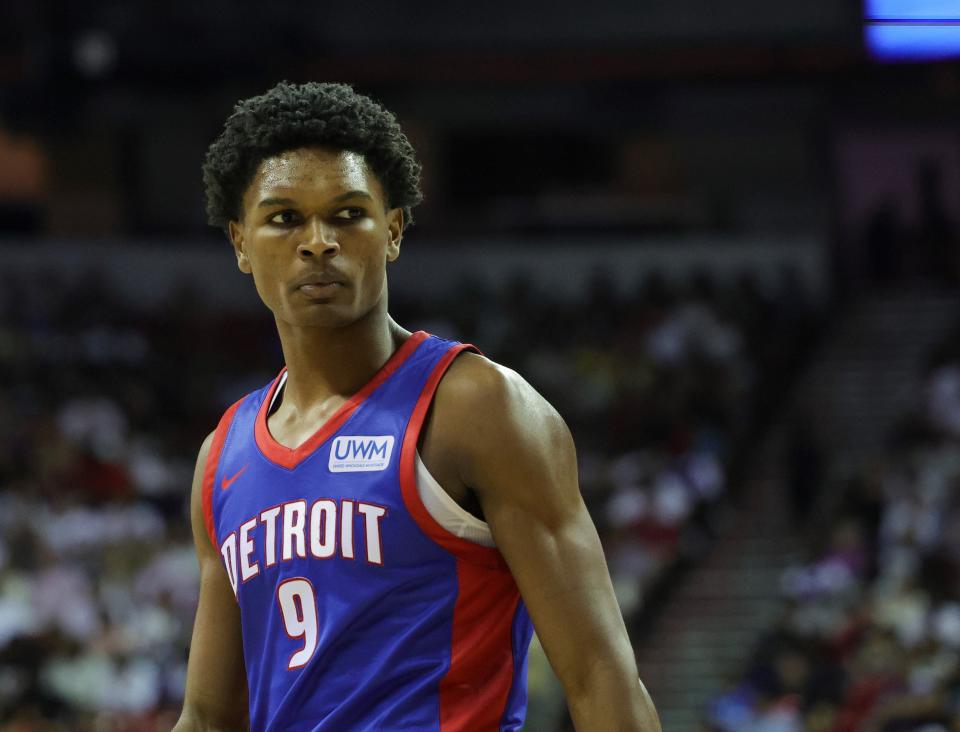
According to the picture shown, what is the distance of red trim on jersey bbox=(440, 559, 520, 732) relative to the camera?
2.39m

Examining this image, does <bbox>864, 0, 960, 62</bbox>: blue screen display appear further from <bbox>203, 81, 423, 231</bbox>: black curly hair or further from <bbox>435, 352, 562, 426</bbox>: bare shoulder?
<bbox>435, 352, 562, 426</bbox>: bare shoulder

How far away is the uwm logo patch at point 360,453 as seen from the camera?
2.41 m

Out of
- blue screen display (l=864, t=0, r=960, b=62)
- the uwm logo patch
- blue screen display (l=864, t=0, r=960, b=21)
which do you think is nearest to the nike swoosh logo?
the uwm logo patch

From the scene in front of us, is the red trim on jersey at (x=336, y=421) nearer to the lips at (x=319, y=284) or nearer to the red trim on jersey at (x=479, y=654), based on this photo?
the lips at (x=319, y=284)

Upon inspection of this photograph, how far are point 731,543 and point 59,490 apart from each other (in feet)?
18.2

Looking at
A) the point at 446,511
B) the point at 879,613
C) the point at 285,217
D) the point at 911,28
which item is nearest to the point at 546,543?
the point at 446,511

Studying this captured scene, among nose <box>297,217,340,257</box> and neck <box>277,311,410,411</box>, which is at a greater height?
nose <box>297,217,340,257</box>

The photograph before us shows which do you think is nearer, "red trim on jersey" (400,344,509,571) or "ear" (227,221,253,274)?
"red trim on jersey" (400,344,509,571)

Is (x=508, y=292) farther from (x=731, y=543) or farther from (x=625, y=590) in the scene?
(x=625, y=590)

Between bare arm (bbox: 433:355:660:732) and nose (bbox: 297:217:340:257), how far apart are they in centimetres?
32

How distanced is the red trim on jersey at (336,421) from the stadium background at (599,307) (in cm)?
703

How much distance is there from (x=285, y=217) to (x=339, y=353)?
0.25 metres

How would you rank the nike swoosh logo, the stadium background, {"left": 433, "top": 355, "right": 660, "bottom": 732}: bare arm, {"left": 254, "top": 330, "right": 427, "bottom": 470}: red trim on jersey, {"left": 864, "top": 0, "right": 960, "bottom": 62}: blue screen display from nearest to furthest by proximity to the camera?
1. {"left": 433, "top": 355, "right": 660, "bottom": 732}: bare arm
2. {"left": 254, "top": 330, "right": 427, "bottom": 470}: red trim on jersey
3. the nike swoosh logo
4. {"left": 864, "top": 0, "right": 960, "bottom": 62}: blue screen display
5. the stadium background

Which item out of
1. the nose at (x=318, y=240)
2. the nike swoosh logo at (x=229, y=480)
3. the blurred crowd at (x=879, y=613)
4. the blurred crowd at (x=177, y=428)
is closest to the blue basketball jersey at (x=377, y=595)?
the nike swoosh logo at (x=229, y=480)
